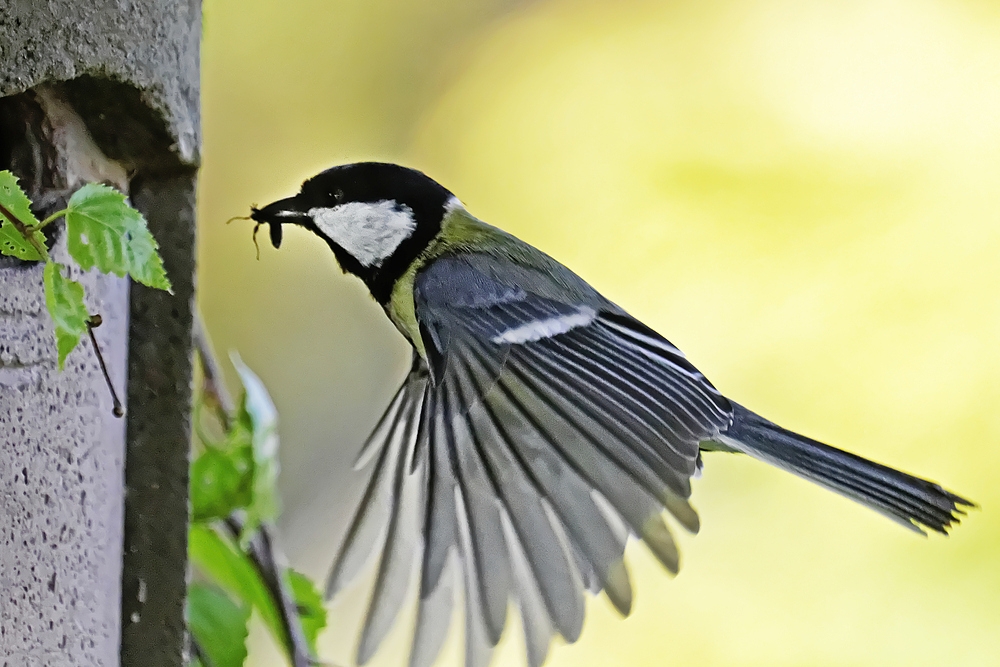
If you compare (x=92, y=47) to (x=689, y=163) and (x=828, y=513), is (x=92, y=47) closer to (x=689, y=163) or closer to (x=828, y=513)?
(x=689, y=163)

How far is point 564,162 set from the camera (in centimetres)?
77

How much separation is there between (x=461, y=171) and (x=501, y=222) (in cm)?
8

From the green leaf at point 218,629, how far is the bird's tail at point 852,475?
0.36m

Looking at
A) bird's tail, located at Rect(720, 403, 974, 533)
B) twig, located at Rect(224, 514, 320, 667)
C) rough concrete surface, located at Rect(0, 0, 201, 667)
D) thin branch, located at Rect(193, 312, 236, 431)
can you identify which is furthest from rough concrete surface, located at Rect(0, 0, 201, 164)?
bird's tail, located at Rect(720, 403, 974, 533)

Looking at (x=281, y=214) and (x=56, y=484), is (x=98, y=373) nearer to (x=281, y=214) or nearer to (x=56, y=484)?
(x=56, y=484)

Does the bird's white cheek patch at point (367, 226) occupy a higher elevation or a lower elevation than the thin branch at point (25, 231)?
lower

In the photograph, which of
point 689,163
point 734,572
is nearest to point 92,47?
point 689,163

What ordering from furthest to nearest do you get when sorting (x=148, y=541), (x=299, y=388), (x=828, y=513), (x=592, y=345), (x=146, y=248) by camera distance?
(x=299, y=388) → (x=828, y=513) → (x=592, y=345) → (x=148, y=541) → (x=146, y=248)

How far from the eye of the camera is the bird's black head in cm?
62

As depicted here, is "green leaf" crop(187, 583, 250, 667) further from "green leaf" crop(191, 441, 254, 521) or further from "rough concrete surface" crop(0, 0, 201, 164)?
"rough concrete surface" crop(0, 0, 201, 164)

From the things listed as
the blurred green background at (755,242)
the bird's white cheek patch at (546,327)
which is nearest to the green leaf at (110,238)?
the bird's white cheek patch at (546,327)

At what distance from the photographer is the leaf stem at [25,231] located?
0.35 meters

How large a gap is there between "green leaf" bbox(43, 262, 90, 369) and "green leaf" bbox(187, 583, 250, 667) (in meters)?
0.28

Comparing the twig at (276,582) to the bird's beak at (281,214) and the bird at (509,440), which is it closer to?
the bird at (509,440)
